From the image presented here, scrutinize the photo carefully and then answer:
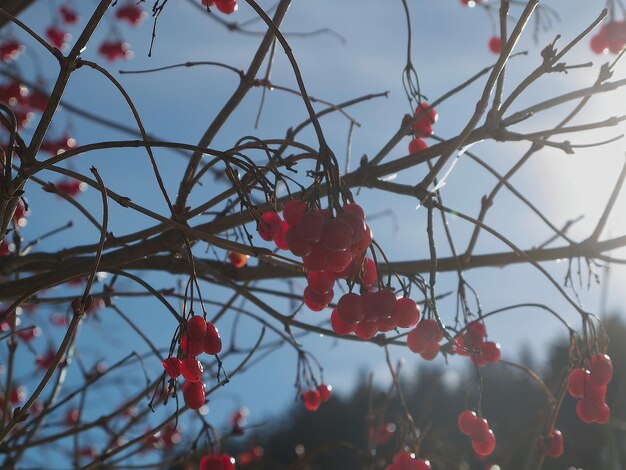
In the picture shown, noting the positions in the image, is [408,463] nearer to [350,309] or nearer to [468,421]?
[468,421]

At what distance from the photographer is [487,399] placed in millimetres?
17016

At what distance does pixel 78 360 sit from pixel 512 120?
182 cm

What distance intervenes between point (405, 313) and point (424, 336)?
119 millimetres

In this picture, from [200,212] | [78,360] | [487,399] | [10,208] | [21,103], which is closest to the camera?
[10,208]

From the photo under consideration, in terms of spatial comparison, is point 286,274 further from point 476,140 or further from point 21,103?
point 21,103

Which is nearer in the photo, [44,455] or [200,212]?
[200,212]

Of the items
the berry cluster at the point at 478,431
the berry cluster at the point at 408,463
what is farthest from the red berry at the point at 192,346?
the berry cluster at the point at 478,431

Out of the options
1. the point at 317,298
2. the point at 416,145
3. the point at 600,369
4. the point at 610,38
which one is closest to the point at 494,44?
the point at 610,38

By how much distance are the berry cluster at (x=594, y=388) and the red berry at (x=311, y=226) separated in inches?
33.6

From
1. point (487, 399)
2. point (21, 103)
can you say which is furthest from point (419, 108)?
point (487, 399)

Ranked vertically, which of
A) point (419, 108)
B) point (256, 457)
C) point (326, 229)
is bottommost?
point (256, 457)

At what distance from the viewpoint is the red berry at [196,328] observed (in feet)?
3.90

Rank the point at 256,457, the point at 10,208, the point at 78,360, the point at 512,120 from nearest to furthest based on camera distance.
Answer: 1. the point at 10,208
2. the point at 512,120
3. the point at 78,360
4. the point at 256,457

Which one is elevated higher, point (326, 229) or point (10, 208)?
point (10, 208)
